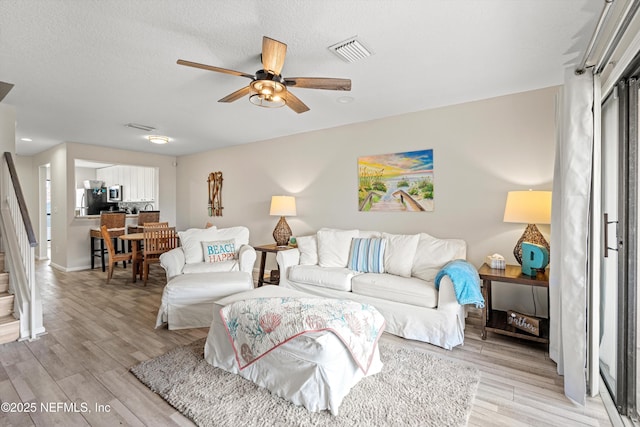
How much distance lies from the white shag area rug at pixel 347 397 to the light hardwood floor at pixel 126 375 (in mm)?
84

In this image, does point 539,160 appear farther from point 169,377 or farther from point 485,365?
point 169,377

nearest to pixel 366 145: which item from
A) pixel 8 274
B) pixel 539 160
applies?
pixel 539 160

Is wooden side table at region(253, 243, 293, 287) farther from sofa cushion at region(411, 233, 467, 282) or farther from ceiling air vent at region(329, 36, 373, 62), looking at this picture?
ceiling air vent at region(329, 36, 373, 62)

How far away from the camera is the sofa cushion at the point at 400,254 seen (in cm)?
319

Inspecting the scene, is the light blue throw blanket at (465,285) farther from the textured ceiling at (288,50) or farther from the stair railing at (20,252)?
the stair railing at (20,252)

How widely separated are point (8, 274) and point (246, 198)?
10.6ft

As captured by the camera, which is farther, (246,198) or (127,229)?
(127,229)

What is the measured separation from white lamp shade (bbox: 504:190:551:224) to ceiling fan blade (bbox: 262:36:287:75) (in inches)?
93.2

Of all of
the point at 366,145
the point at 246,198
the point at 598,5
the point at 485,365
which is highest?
the point at 598,5

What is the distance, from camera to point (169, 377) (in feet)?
6.83

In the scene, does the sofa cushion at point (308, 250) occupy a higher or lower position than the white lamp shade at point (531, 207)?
lower

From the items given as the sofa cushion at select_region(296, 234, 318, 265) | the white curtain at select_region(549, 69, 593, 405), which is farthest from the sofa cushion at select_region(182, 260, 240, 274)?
the white curtain at select_region(549, 69, 593, 405)

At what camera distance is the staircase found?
2.69m

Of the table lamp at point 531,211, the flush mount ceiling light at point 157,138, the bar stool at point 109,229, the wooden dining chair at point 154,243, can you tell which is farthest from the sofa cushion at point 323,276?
the bar stool at point 109,229
